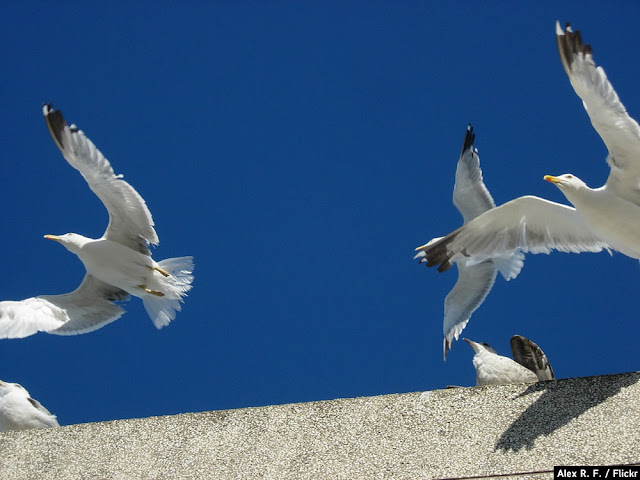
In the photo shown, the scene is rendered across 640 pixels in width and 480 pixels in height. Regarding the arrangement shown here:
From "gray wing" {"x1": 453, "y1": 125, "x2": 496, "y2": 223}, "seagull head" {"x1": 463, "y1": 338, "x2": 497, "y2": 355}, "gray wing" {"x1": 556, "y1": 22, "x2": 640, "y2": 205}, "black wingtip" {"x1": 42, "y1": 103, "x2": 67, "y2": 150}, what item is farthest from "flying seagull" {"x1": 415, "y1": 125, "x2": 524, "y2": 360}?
"black wingtip" {"x1": 42, "y1": 103, "x2": 67, "y2": 150}

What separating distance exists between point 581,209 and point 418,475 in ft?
9.34

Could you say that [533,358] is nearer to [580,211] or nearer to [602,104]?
[580,211]

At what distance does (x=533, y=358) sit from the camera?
653cm

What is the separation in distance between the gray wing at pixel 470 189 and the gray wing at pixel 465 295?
629mm

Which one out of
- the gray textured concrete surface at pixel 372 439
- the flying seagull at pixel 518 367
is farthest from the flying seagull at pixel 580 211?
the gray textured concrete surface at pixel 372 439

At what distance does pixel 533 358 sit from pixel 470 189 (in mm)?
4007

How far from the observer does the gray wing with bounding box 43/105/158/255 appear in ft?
29.6

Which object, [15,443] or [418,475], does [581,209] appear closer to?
[418,475]

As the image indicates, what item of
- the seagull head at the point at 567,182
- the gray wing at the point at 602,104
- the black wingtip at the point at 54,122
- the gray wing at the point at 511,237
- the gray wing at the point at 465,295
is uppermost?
the black wingtip at the point at 54,122

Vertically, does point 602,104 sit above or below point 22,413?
above

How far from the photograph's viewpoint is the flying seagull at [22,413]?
7.11 m

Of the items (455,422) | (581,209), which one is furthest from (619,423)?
(581,209)

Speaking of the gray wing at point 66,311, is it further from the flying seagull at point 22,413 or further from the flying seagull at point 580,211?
the flying seagull at point 580,211

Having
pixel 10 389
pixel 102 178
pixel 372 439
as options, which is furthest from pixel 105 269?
pixel 372 439
